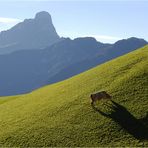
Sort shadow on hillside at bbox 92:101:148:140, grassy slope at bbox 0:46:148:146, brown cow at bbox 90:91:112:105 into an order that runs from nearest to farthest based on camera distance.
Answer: shadow on hillside at bbox 92:101:148:140
grassy slope at bbox 0:46:148:146
brown cow at bbox 90:91:112:105

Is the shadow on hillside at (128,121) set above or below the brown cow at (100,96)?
below

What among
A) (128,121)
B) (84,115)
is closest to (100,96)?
(84,115)

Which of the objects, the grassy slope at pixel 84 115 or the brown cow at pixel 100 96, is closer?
the grassy slope at pixel 84 115

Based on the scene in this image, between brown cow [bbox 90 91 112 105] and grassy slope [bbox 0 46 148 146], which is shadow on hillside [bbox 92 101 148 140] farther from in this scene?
brown cow [bbox 90 91 112 105]

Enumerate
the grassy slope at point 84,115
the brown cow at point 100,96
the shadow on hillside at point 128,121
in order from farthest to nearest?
the brown cow at point 100,96 → the grassy slope at point 84,115 → the shadow on hillside at point 128,121

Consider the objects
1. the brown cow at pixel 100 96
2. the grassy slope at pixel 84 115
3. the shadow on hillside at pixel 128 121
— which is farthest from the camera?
the brown cow at pixel 100 96

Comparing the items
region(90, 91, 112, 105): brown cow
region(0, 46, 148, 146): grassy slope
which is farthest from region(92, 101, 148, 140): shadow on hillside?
region(90, 91, 112, 105): brown cow

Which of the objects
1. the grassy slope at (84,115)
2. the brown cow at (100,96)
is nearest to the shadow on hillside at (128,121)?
the grassy slope at (84,115)

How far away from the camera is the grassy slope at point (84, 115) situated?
3359 centimetres

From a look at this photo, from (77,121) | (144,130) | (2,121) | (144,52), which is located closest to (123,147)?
Answer: (144,130)

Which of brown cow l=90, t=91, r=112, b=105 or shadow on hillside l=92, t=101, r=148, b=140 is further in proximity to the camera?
brown cow l=90, t=91, r=112, b=105

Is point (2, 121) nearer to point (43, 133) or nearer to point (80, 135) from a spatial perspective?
point (43, 133)

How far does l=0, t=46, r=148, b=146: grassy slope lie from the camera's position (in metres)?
33.6

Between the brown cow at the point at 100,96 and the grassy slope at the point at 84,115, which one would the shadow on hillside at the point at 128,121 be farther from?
the brown cow at the point at 100,96
